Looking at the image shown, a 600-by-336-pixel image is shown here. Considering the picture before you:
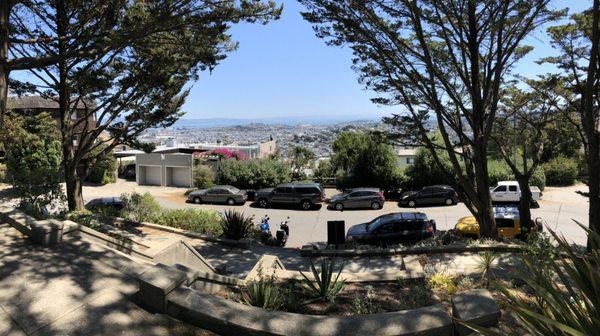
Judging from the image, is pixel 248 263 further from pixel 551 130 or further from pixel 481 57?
pixel 551 130

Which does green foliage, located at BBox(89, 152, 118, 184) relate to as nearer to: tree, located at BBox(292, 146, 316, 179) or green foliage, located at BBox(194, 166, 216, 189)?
green foliage, located at BBox(194, 166, 216, 189)

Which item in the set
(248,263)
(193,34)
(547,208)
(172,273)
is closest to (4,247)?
(172,273)

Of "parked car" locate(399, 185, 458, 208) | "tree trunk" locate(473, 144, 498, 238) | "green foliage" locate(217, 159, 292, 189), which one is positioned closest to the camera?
"tree trunk" locate(473, 144, 498, 238)

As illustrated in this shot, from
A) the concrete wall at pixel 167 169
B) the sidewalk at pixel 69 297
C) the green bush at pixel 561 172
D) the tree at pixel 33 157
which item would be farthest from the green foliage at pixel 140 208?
the green bush at pixel 561 172

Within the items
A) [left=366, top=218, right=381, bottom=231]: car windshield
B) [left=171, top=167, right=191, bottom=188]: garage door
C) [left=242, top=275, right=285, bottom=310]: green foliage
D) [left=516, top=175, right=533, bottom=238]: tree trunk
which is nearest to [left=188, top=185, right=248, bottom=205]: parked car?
[left=171, top=167, right=191, bottom=188]: garage door

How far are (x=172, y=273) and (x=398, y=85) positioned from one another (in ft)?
37.5

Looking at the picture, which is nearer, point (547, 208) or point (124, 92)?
point (124, 92)

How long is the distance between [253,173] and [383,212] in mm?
11054

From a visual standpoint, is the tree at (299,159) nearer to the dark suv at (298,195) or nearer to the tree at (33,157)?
the dark suv at (298,195)

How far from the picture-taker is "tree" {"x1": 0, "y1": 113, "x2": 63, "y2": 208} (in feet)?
43.8

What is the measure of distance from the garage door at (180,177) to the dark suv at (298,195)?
38.1 feet

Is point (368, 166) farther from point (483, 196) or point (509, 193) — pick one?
point (483, 196)

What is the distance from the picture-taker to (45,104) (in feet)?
147

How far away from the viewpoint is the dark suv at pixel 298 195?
27234 millimetres
